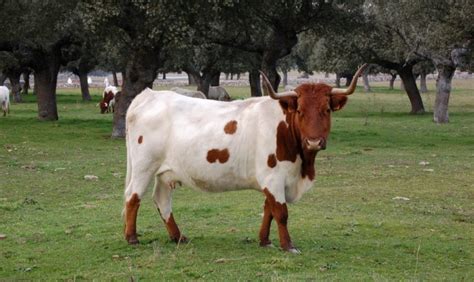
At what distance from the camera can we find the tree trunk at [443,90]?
114 ft

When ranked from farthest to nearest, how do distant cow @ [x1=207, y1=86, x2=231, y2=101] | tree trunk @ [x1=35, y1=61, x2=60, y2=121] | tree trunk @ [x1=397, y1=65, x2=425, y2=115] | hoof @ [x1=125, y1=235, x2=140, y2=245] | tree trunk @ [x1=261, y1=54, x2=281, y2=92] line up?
distant cow @ [x1=207, y1=86, x2=231, y2=101] < tree trunk @ [x1=397, y1=65, x2=425, y2=115] < tree trunk @ [x1=35, y1=61, x2=60, y2=121] < tree trunk @ [x1=261, y1=54, x2=281, y2=92] < hoof @ [x1=125, y1=235, x2=140, y2=245]

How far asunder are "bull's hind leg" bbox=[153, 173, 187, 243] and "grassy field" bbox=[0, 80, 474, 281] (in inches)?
8.3

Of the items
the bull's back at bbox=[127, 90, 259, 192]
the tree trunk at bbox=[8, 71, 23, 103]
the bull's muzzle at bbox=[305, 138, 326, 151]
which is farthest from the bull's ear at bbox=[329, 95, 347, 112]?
the tree trunk at bbox=[8, 71, 23, 103]

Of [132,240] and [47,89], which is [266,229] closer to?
[132,240]

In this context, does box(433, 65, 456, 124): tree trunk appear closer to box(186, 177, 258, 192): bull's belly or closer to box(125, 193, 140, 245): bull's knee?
box(186, 177, 258, 192): bull's belly

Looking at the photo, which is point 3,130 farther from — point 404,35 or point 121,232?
point 121,232

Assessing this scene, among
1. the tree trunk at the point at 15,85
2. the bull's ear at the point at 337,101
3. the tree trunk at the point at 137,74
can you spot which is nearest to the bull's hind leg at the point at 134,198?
the bull's ear at the point at 337,101

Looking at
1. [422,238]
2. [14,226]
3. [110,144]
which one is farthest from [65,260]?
[110,144]

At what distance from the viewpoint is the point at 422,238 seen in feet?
36.9

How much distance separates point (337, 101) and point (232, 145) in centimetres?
153

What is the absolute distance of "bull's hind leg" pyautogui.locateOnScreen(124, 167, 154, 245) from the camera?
10.6m

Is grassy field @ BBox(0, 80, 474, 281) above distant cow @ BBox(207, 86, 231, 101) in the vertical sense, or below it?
above

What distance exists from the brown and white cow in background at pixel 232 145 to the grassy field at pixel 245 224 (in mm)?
730

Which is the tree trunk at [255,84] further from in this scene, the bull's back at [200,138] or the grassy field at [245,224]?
the bull's back at [200,138]
